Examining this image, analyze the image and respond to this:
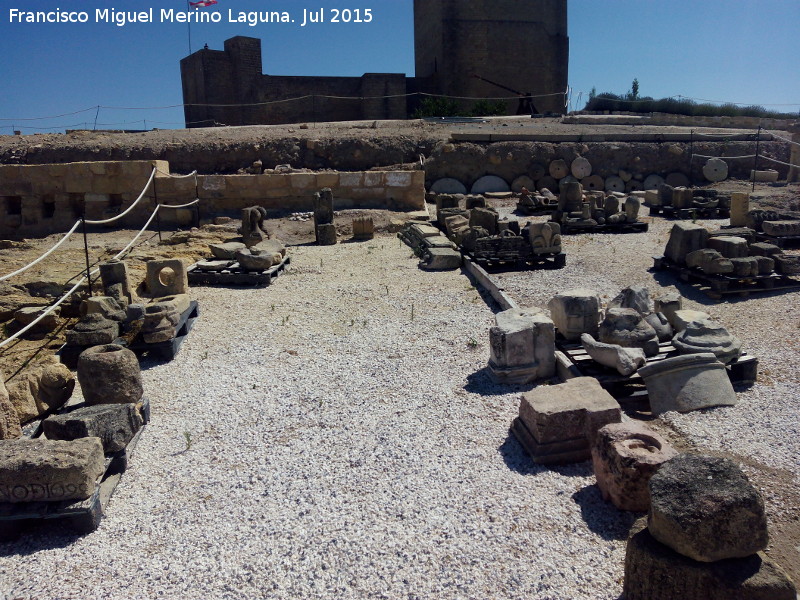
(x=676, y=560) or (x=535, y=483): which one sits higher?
(x=676, y=560)

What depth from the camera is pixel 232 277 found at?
9.31 meters

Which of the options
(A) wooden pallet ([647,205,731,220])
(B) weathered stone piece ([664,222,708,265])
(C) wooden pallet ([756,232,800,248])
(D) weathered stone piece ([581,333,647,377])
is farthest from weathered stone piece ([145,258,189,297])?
(A) wooden pallet ([647,205,731,220])

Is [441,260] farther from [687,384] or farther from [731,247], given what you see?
[687,384]

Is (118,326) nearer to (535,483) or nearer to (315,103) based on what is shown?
(535,483)

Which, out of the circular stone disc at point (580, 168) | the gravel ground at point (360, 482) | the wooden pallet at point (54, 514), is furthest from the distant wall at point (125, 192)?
the wooden pallet at point (54, 514)

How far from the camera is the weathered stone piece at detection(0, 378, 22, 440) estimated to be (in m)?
4.14

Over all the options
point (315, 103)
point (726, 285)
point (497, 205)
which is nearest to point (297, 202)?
point (497, 205)

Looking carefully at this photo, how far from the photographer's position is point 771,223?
999 cm

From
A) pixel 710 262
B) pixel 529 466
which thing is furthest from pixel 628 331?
pixel 710 262

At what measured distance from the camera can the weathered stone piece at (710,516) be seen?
106 inches

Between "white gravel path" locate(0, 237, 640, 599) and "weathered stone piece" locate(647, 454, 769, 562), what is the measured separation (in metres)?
0.50

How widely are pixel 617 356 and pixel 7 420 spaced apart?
4631 millimetres

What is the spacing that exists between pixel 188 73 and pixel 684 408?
3078 cm

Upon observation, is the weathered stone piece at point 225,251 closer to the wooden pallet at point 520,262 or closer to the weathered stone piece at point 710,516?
the wooden pallet at point 520,262
